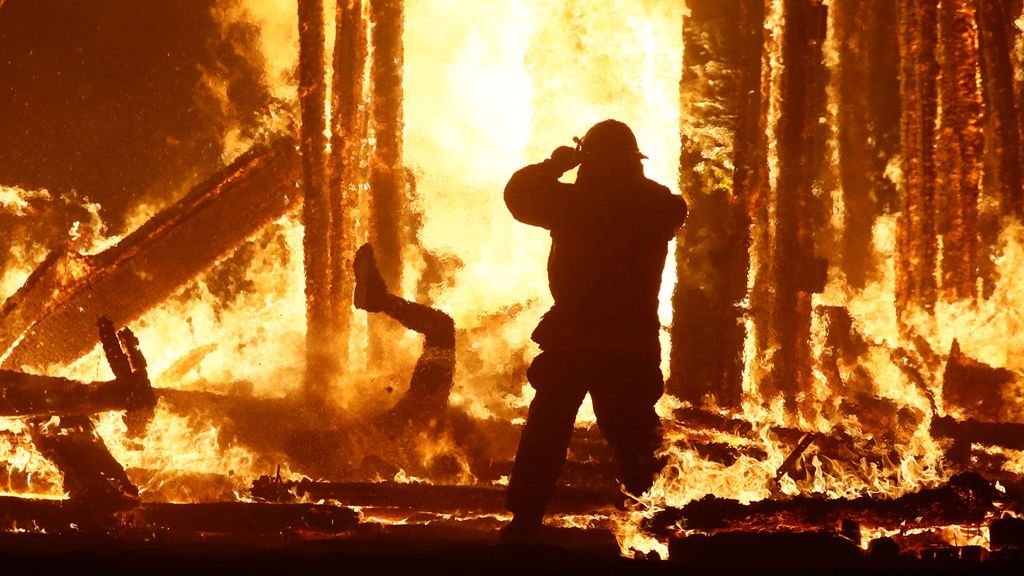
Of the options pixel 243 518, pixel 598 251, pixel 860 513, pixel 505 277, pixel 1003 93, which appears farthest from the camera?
pixel 505 277

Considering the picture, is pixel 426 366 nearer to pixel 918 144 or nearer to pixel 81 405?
pixel 81 405

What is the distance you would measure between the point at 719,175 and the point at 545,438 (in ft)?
7.39

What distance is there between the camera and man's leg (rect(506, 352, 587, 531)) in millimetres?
3510

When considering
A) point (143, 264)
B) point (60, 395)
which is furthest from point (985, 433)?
point (143, 264)

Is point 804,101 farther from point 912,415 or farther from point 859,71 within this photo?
point 912,415

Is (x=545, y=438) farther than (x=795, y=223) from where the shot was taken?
No

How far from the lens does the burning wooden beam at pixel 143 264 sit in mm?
5430

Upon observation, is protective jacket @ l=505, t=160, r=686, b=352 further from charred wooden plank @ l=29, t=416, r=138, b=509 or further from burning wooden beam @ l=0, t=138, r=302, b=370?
burning wooden beam @ l=0, t=138, r=302, b=370

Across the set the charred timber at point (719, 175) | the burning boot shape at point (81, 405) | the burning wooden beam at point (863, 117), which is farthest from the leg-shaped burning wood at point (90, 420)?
the burning wooden beam at point (863, 117)

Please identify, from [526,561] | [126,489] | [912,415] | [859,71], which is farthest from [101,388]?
[859,71]

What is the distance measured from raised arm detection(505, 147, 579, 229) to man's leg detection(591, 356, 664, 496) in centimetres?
82

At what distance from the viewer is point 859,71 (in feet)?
20.5

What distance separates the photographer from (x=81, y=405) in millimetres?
4250

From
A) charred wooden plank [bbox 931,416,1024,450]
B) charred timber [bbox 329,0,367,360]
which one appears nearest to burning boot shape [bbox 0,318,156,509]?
charred timber [bbox 329,0,367,360]
